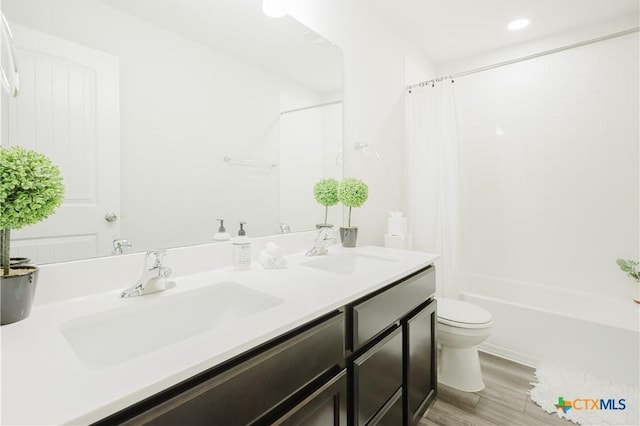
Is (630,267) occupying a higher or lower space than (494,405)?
higher

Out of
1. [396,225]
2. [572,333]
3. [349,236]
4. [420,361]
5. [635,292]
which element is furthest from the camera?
[635,292]

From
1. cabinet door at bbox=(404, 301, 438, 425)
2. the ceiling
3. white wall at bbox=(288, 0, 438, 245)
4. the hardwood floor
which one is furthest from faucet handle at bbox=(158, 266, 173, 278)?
the ceiling

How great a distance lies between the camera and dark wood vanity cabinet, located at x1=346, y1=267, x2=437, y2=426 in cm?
103

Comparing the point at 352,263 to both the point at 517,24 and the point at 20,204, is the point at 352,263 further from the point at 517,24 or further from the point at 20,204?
the point at 517,24

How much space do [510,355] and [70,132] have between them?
275 centimetres

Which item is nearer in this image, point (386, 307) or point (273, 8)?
point (386, 307)

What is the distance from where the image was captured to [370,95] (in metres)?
2.19

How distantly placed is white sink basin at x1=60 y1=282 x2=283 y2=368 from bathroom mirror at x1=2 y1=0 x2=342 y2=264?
264mm

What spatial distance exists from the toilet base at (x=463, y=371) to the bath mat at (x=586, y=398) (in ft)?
1.00

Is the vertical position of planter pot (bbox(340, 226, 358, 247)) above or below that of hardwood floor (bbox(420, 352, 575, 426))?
above

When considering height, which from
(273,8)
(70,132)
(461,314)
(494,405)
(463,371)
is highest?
(273,8)

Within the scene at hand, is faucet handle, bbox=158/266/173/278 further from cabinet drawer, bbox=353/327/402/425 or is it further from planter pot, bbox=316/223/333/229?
planter pot, bbox=316/223/333/229

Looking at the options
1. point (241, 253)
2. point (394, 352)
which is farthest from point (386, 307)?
point (241, 253)

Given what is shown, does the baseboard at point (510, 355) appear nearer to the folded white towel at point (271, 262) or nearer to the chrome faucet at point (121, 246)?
the folded white towel at point (271, 262)
